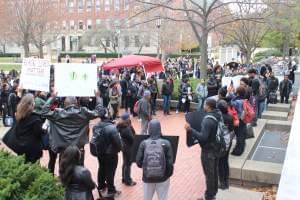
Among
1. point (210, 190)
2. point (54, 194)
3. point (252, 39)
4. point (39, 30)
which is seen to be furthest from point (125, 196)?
point (39, 30)

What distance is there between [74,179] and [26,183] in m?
0.80

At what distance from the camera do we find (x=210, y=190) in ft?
24.7

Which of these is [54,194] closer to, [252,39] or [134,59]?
[134,59]

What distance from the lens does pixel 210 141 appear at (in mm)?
7184

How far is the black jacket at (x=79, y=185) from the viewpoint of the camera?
5383 millimetres

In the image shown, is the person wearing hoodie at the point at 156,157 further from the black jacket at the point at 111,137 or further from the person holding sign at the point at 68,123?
the person holding sign at the point at 68,123

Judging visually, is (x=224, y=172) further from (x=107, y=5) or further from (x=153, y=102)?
(x=107, y=5)

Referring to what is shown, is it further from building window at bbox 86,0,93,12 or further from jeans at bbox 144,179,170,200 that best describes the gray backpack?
building window at bbox 86,0,93,12

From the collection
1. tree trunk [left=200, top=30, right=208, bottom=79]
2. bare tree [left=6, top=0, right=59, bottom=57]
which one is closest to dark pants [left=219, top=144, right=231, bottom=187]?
tree trunk [left=200, top=30, right=208, bottom=79]

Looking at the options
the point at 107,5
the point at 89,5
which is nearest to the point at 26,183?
the point at 107,5

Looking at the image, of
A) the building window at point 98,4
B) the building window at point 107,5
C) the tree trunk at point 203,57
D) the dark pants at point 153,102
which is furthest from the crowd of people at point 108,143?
the building window at point 98,4

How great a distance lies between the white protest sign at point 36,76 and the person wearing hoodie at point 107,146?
2.20m

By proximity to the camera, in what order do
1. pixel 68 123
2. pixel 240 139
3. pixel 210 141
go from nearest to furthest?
pixel 210 141 < pixel 68 123 < pixel 240 139

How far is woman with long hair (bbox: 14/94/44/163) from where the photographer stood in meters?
6.90
